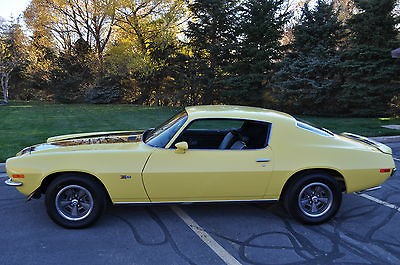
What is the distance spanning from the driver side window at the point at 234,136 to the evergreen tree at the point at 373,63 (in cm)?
1071

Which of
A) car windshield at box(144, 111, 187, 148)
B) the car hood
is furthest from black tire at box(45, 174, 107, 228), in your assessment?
car windshield at box(144, 111, 187, 148)

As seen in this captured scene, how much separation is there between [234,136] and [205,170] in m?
0.87

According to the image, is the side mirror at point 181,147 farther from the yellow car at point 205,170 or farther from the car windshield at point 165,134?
the car windshield at point 165,134

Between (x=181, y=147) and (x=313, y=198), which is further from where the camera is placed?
(x=313, y=198)

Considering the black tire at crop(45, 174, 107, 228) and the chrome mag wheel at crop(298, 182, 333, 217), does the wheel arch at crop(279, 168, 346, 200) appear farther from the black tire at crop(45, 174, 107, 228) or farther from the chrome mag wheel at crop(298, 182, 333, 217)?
the black tire at crop(45, 174, 107, 228)

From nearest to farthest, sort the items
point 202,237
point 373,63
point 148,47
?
point 202,237 → point 373,63 → point 148,47

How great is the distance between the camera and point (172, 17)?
70.3ft

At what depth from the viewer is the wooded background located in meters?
13.6

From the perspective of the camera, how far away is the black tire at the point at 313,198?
3.83m

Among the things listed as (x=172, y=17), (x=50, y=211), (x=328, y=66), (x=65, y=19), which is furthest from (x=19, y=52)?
(x=50, y=211)

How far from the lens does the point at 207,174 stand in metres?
3.68

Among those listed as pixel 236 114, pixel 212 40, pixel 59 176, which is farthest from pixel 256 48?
pixel 59 176

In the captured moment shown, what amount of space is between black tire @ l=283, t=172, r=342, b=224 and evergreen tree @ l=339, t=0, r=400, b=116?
10.9 metres

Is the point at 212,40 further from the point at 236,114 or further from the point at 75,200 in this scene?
the point at 75,200
